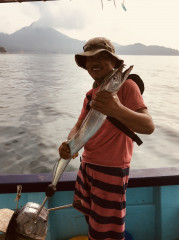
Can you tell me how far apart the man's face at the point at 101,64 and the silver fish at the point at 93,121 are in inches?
9.2

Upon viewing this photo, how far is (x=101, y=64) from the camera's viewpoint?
6.54ft

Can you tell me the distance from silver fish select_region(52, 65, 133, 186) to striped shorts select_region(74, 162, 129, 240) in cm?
32

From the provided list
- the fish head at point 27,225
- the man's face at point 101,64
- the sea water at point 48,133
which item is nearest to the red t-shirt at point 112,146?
the man's face at point 101,64

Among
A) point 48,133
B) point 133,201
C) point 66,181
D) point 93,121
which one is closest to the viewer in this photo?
point 93,121

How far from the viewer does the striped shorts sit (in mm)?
2004

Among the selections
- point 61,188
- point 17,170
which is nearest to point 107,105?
point 61,188

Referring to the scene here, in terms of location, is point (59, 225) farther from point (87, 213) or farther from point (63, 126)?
point (63, 126)

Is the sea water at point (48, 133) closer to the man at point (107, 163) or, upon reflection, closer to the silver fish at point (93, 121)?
the man at point (107, 163)

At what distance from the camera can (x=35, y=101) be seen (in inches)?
695

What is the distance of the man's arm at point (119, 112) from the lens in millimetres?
1590

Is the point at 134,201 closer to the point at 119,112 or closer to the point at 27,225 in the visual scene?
the point at 27,225

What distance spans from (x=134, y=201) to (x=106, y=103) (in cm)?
182

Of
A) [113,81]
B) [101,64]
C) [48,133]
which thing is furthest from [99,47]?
[48,133]

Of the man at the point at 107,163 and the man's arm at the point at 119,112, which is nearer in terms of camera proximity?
the man's arm at the point at 119,112
